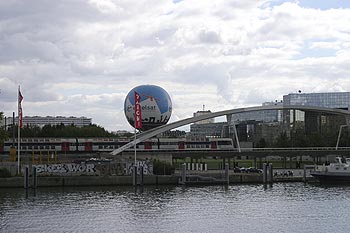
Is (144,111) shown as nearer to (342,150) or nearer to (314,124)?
(342,150)

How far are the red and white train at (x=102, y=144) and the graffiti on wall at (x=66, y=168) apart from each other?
31.1 m

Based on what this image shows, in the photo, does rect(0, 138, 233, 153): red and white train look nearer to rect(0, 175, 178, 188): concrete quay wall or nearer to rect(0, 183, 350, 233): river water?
rect(0, 175, 178, 188): concrete quay wall

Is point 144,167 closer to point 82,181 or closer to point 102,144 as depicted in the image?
point 82,181

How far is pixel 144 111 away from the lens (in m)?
118

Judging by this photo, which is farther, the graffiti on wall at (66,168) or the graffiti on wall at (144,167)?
the graffiti on wall at (144,167)

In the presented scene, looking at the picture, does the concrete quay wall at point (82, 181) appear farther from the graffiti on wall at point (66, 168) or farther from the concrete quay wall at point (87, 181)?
the graffiti on wall at point (66, 168)

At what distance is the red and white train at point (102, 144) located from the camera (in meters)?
104

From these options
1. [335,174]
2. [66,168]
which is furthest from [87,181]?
[335,174]

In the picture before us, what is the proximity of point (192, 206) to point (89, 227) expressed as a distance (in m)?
12.7

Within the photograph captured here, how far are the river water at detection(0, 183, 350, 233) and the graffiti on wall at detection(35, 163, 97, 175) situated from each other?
14.5 feet

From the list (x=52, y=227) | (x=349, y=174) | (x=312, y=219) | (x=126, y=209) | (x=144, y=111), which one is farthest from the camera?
(x=144, y=111)

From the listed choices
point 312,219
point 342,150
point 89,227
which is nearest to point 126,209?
point 89,227

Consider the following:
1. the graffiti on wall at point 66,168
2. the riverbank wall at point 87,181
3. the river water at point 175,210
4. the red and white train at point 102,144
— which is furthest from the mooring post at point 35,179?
the red and white train at point 102,144

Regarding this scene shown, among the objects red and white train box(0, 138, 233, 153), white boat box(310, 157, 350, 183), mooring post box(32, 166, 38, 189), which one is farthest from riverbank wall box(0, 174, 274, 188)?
red and white train box(0, 138, 233, 153)
